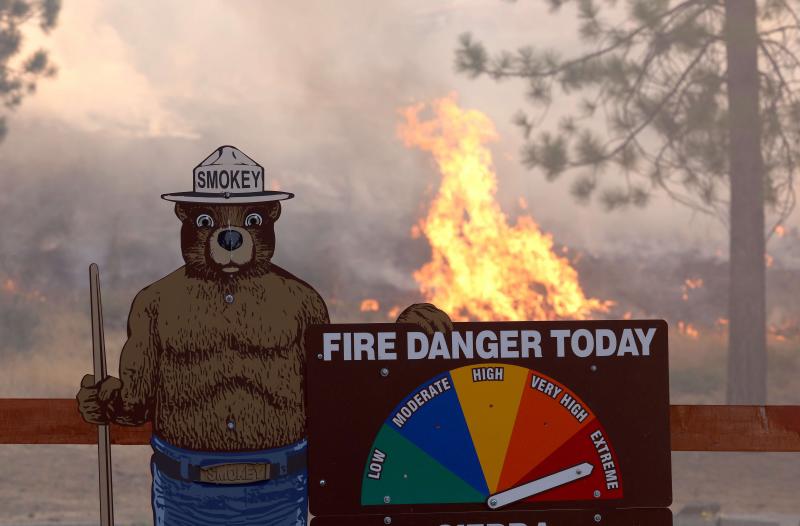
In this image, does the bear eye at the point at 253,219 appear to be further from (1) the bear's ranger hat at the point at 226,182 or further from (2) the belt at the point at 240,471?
(2) the belt at the point at 240,471

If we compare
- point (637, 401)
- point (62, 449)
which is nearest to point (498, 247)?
point (62, 449)

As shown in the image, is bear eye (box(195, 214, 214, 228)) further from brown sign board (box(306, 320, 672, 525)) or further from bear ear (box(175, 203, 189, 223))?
brown sign board (box(306, 320, 672, 525))

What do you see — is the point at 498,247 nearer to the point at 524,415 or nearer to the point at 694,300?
the point at 694,300

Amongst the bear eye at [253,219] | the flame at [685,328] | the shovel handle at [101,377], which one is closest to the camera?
the shovel handle at [101,377]

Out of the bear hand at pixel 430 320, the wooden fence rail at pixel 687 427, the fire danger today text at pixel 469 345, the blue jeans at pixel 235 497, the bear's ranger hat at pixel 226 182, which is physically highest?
the bear's ranger hat at pixel 226 182

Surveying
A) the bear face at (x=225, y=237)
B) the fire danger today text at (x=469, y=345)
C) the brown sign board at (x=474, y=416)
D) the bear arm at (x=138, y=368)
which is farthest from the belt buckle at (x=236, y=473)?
the bear face at (x=225, y=237)

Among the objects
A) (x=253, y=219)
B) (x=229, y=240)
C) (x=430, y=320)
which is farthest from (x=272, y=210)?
(x=430, y=320)

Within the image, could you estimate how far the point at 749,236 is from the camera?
46.4 ft

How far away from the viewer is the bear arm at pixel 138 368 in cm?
402

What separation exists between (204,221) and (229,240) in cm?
12

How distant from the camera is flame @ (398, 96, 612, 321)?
557 inches

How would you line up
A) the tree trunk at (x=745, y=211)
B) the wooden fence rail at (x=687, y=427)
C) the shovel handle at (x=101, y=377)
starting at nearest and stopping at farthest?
the shovel handle at (x=101, y=377), the wooden fence rail at (x=687, y=427), the tree trunk at (x=745, y=211)

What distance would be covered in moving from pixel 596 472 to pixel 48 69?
47.3 ft

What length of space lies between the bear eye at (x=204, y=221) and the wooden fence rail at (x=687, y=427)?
3.60 feet
